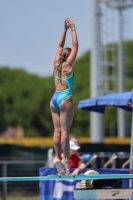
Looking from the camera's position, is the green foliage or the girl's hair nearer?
the girl's hair

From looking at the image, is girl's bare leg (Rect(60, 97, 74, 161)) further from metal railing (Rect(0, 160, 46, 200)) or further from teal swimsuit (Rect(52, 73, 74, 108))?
metal railing (Rect(0, 160, 46, 200))

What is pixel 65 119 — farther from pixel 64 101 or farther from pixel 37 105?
pixel 37 105

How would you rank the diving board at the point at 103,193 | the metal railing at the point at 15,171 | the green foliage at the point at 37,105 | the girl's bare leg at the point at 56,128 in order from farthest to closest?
the green foliage at the point at 37,105, the metal railing at the point at 15,171, the diving board at the point at 103,193, the girl's bare leg at the point at 56,128

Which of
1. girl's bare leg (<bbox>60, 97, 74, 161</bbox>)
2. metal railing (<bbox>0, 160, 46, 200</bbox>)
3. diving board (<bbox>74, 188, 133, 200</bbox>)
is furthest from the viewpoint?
metal railing (<bbox>0, 160, 46, 200</bbox>)

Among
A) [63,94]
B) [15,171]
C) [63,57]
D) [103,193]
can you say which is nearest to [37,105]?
[15,171]

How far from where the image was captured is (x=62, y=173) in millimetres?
9484

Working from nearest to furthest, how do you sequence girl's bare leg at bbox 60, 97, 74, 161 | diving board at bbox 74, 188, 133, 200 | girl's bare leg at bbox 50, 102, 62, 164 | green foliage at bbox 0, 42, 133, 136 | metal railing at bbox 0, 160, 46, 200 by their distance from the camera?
girl's bare leg at bbox 60, 97, 74, 161 → girl's bare leg at bbox 50, 102, 62, 164 → diving board at bbox 74, 188, 133, 200 → metal railing at bbox 0, 160, 46, 200 → green foliage at bbox 0, 42, 133, 136

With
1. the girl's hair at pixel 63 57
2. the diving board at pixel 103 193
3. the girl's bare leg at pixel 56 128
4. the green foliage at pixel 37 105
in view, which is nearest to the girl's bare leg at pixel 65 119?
the girl's bare leg at pixel 56 128

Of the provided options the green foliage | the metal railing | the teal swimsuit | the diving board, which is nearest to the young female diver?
the teal swimsuit

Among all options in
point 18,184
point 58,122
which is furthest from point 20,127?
point 58,122

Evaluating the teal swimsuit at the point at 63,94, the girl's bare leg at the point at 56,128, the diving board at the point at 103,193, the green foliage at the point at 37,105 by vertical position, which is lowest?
the green foliage at the point at 37,105

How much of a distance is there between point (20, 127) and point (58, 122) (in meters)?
68.2

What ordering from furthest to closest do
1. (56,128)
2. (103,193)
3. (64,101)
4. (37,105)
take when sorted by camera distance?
(37,105) < (103,193) < (56,128) < (64,101)

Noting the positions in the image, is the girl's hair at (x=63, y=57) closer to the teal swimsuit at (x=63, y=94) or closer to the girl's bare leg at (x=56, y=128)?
the teal swimsuit at (x=63, y=94)
